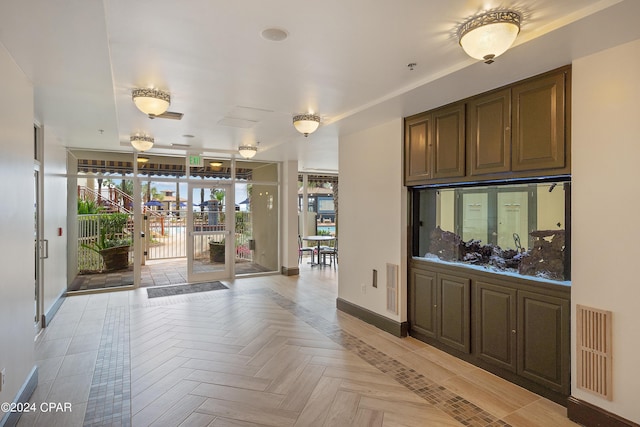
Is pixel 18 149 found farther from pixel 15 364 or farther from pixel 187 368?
pixel 187 368

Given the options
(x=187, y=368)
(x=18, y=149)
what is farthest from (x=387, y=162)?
(x=18, y=149)

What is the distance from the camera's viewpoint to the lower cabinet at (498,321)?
8.92ft

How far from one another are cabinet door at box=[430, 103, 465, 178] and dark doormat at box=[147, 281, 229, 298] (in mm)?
4773

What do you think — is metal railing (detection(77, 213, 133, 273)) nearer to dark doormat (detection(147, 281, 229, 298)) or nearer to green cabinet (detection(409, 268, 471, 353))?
dark doormat (detection(147, 281, 229, 298))

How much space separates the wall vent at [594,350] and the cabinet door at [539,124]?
3.66 ft

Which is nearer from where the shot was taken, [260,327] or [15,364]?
[15,364]

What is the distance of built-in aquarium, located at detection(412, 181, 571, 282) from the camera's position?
2.82m

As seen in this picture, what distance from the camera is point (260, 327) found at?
14.5 feet


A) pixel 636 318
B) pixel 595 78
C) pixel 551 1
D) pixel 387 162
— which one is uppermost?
pixel 551 1

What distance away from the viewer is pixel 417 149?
3953 mm

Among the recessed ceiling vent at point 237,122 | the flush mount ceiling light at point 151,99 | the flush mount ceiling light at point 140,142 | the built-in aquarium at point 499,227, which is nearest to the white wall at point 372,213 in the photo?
the built-in aquarium at point 499,227

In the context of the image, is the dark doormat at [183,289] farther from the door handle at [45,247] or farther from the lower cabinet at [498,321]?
the lower cabinet at [498,321]

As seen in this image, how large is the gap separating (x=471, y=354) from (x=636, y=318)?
151cm

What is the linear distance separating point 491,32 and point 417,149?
195 cm
